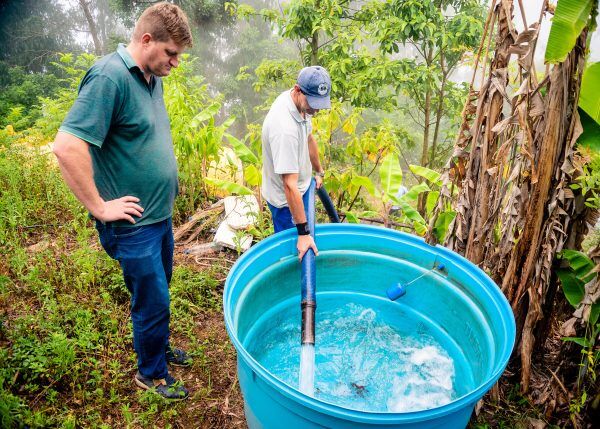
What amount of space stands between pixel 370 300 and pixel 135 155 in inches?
71.8

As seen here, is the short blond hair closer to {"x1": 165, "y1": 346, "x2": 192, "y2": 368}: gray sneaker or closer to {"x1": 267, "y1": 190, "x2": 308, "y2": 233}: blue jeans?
{"x1": 267, "y1": 190, "x2": 308, "y2": 233}: blue jeans

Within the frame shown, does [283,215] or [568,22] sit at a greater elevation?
[568,22]

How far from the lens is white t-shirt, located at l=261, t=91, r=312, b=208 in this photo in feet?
7.20

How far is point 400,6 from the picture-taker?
4.75 metres

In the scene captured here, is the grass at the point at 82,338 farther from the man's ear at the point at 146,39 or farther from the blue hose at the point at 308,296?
the man's ear at the point at 146,39

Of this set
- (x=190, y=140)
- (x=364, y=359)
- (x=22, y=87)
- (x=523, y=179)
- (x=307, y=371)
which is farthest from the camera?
(x=22, y=87)

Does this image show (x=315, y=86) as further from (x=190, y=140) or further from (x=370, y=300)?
(x=190, y=140)

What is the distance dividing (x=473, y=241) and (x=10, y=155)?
14.8ft

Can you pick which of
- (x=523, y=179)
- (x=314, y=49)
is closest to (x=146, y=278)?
(x=523, y=179)

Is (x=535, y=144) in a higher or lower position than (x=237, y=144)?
higher

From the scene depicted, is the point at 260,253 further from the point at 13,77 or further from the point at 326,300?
the point at 13,77

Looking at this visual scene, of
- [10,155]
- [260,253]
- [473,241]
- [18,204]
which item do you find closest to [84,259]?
[18,204]

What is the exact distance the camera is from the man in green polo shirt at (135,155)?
149 centimetres

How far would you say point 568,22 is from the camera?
1.51m
